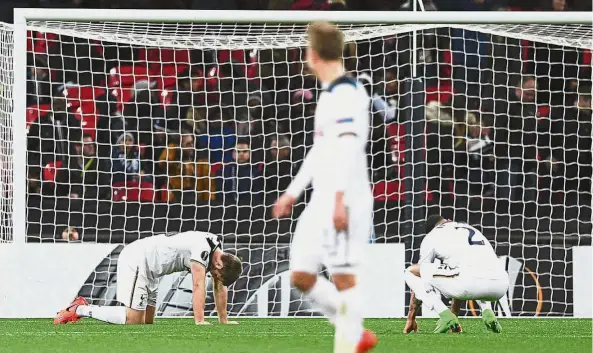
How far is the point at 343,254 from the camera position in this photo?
5984 millimetres

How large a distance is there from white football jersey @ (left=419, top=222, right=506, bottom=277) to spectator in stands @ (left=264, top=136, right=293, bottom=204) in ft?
15.6

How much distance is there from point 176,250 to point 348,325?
18.8 feet

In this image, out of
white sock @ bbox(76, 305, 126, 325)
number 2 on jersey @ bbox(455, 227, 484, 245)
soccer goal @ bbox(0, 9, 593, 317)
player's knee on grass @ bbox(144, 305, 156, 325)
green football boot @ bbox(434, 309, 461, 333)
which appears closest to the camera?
green football boot @ bbox(434, 309, 461, 333)

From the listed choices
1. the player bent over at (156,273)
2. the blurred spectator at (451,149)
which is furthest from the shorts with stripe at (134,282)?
the blurred spectator at (451,149)

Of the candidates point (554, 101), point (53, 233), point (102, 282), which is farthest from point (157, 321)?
point (554, 101)

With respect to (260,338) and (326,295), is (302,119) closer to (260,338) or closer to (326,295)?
(260,338)

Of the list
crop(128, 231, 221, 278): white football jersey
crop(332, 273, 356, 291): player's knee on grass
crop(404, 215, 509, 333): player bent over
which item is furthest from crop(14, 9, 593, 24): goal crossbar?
crop(332, 273, 356, 291): player's knee on grass

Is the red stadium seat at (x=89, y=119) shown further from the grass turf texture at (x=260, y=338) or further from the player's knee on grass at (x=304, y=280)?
the player's knee on grass at (x=304, y=280)

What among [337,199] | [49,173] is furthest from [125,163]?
[337,199]

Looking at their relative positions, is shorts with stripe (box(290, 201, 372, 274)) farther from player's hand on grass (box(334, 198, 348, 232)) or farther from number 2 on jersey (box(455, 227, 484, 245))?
number 2 on jersey (box(455, 227, 484, 245))

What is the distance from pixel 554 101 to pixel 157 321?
5.92 m

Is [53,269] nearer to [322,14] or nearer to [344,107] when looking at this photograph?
[322,14]

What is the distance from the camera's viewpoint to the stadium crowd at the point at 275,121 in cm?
1448

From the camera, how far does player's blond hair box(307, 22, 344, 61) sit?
610cm
